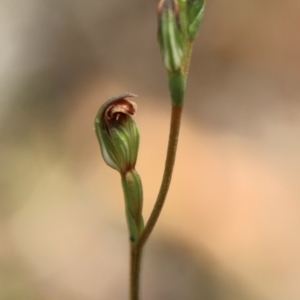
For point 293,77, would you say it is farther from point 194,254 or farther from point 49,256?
point 49,256

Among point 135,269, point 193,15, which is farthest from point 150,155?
point 193,15

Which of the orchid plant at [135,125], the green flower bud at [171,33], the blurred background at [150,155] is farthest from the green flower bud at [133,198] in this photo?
the blurred background at [150,155]

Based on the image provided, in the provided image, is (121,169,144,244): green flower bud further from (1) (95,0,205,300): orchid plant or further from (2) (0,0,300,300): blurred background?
(2) (0,0,300,300): blurred background

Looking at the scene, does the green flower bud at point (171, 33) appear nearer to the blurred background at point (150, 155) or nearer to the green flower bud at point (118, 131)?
the green flower bud at point (118, 131)

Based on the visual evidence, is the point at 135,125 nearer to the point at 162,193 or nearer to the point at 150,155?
the point at 162,193

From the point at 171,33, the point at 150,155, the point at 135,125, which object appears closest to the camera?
the point at 171,33

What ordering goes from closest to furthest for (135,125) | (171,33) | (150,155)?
(171,33) < (135,125) < (150,155)

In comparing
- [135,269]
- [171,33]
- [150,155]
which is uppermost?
[171,33]

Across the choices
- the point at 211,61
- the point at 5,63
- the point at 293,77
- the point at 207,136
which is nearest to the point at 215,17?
the point at 211,61
